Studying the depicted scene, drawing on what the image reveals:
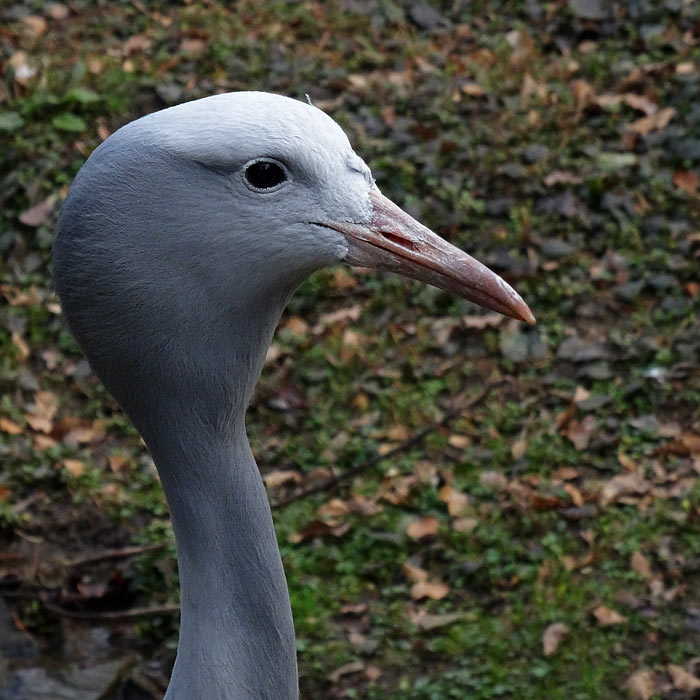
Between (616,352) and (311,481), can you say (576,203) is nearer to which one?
(616,352)

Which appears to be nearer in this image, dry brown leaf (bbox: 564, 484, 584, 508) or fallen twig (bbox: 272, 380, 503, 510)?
dry brown leaf (bbox: 564, 484, 584, 508)

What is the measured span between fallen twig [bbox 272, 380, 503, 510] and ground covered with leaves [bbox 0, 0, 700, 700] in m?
0.02

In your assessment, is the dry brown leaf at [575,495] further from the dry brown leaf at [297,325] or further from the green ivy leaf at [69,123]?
the green ivy leaf at [69,123]

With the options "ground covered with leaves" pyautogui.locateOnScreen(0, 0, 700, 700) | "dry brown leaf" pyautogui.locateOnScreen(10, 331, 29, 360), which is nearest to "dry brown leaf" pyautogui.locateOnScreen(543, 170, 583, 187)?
"ground covered with leaves" pyautogui.locateOnScreen(0, 0, 700, 700)

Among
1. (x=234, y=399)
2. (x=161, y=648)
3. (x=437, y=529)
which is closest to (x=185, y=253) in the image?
(x=234, y=399)

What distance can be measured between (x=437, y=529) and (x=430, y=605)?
39 centimetres

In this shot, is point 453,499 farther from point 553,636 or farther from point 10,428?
point 10,428

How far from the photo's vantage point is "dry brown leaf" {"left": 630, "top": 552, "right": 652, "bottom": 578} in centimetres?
498

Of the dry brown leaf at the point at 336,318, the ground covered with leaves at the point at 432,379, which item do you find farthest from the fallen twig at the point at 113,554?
the dry brown leaf at the point at 336,318

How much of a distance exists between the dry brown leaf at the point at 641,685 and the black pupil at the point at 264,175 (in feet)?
9.57

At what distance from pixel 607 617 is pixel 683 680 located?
399 millimetres

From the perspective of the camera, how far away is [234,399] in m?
2.49

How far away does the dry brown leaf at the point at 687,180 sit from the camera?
6754mm

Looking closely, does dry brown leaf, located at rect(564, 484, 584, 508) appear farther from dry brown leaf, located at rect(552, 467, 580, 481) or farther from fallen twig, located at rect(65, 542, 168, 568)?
fallen twig, located at rect(65, 542, 168, 568)
